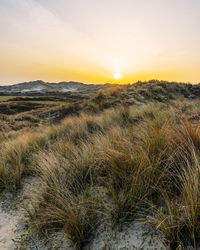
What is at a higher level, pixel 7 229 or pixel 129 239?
pixel 129 239

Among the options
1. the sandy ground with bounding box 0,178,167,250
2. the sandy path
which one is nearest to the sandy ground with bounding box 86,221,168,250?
the sandy ground with bounding box 0,178,167,250

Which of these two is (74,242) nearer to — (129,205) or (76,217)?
(76,217)

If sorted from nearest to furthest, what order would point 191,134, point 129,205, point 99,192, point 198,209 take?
point 198,209, point 129,205, point 99,192, point 191,134

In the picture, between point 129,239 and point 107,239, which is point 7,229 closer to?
point 107,239

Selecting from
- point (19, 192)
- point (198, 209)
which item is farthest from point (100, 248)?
point (19, 192)

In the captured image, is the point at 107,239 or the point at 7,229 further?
the point at 7,229

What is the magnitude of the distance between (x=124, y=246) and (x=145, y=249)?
0.14 metres

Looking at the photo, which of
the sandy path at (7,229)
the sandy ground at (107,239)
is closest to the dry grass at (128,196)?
the sandy ground at (107,239)

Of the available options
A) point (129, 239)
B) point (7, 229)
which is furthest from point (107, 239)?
point (7, 229)

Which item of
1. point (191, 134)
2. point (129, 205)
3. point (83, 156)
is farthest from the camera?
point (83, 156)

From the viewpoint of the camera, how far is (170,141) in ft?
5.29

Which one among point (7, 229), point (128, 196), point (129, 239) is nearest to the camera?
point (129, 239)

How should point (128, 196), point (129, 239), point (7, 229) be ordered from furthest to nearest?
point (7, 229) → point (128, 196) → point (129, 239)

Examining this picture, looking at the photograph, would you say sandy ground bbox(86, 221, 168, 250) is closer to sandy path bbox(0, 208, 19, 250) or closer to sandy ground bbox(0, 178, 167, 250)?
sandy ground bbox(0, 178, 167, 250)
